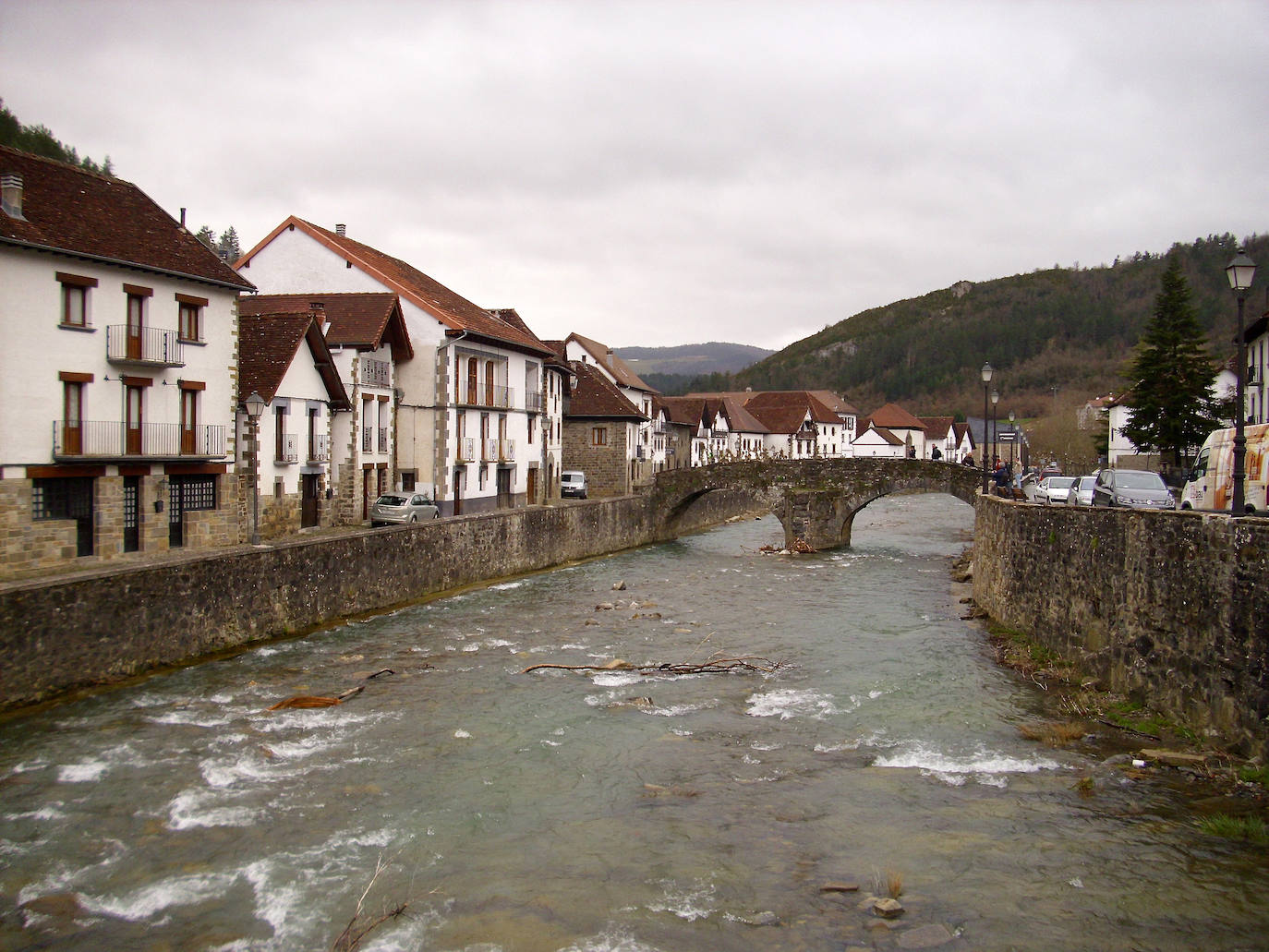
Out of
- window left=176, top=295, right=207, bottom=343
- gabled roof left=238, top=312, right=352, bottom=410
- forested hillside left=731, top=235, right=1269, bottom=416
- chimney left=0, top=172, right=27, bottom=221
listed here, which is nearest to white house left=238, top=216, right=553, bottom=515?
gabled roof left=238, top=312, right=352, bottom=410

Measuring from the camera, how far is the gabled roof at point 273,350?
2866 cm

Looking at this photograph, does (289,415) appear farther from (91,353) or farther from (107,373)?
(91,353)

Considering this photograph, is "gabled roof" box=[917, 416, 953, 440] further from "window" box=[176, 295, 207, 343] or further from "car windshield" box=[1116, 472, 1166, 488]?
"window" box=[176, 295, 207, 343]

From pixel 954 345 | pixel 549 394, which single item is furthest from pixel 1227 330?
pixel 549 394

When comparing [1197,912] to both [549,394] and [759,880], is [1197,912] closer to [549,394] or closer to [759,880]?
[759,880]

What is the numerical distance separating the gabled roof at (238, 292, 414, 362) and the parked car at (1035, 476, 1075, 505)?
75.3 feet

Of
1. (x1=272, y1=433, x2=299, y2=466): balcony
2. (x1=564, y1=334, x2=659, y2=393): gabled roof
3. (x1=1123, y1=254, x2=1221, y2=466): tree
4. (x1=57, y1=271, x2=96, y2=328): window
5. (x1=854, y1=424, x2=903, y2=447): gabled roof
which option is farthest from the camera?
(x1=854, y1=424, x2=903, y2=447): gabled roof

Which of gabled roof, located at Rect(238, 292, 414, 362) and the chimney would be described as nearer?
the chimney

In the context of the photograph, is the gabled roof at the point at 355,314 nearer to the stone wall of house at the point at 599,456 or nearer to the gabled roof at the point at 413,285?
the gabled roof at the point at 413,285

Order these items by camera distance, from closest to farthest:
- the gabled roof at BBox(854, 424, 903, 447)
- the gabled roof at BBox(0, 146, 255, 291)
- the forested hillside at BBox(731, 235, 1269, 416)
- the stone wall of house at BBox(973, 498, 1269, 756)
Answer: the stone wall of house at BBox(973, 498, 1269, 756), the gabled roof at BBox(0, 146, 255, 291), the gabled roof at BBox(854, 424, 903, 447), the forested hillside at BBox(731, 235, 1269, 416)

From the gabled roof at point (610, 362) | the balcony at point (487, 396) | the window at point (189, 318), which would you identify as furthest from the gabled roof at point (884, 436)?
the window at point (189, 318)

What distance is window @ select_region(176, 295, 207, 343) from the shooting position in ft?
83.9

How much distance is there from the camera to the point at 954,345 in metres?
184

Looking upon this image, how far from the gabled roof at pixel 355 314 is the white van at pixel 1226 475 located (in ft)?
81.6
